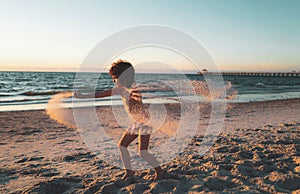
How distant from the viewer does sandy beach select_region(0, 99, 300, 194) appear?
12.2 feet

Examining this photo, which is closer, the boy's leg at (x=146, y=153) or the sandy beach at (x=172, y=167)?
the sandy beach at (x=172, y=167)

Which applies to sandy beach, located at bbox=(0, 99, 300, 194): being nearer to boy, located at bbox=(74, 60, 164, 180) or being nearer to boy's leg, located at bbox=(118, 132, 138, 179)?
boy's leg, located at bbox=(118, 132, 138, 179)

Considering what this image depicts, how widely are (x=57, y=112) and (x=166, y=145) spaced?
3.06 m

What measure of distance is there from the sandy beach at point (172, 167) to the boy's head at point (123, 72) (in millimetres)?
1511

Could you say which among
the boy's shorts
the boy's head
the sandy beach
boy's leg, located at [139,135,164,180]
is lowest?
the sandy beach

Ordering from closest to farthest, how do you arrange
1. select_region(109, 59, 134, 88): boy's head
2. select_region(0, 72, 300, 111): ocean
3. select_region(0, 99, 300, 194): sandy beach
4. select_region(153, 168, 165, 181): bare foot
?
1. select_region(0, 99, 300, 194): sandy beach
2. select_region(109, 59, 134, 88): boy's head
3. select_region(153, 168, 165, 181): bare foot
4. select_region(0, 72, 300, 111): ocean

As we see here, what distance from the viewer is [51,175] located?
4.29 meters

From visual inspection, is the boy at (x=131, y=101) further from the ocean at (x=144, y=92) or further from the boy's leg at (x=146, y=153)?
the ocean at (x=144, y=92)

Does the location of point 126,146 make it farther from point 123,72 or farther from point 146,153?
point 123,72

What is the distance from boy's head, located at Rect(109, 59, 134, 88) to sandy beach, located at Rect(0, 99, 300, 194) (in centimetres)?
151

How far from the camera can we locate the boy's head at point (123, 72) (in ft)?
12.6

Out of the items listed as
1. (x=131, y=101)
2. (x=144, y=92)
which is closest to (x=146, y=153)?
(x=131, y=101)

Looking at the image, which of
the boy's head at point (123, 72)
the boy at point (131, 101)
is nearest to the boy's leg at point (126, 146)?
the boy at point (131, 101)

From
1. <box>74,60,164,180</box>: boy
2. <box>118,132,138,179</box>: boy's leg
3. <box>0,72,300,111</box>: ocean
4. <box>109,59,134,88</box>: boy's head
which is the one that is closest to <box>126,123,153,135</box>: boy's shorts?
<box>74,60,164,180</box>: boy
